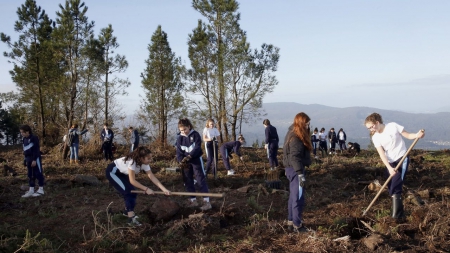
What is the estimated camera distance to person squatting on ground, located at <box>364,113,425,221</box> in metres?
5.48

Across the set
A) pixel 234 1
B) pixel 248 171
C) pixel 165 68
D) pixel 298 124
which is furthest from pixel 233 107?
pixel 298 124

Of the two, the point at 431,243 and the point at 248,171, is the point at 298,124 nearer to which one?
the point at 431,243

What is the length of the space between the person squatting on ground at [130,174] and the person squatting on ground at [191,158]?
3.32 feet

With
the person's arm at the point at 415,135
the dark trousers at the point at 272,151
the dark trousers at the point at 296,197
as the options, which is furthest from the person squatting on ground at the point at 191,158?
the dark trousers at the point at 272,151

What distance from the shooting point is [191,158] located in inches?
262

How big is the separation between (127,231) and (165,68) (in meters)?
17.0

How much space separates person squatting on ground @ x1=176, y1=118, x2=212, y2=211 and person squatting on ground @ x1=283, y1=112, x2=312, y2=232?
1.78 meters

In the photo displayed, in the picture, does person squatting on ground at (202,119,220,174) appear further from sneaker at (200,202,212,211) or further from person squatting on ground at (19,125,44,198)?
person squatting on ground at (19,125,44,198)

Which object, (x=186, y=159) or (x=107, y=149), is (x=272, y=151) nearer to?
(x=186, y=159)

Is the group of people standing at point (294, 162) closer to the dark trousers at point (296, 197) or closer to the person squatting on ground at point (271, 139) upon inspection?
the dark trousers at point (296, 197)

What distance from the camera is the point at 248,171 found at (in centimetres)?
1176

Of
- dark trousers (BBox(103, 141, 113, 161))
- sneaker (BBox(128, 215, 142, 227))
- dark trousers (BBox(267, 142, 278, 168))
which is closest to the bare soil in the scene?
sneaker (BBox(128, 215, 142, 227))

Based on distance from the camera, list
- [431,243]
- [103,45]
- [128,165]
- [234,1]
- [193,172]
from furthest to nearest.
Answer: [103,45] → [234,1] → [193,172] → [128,165] → [431,243]

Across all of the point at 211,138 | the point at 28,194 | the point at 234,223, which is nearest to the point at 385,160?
the point at 234,223
